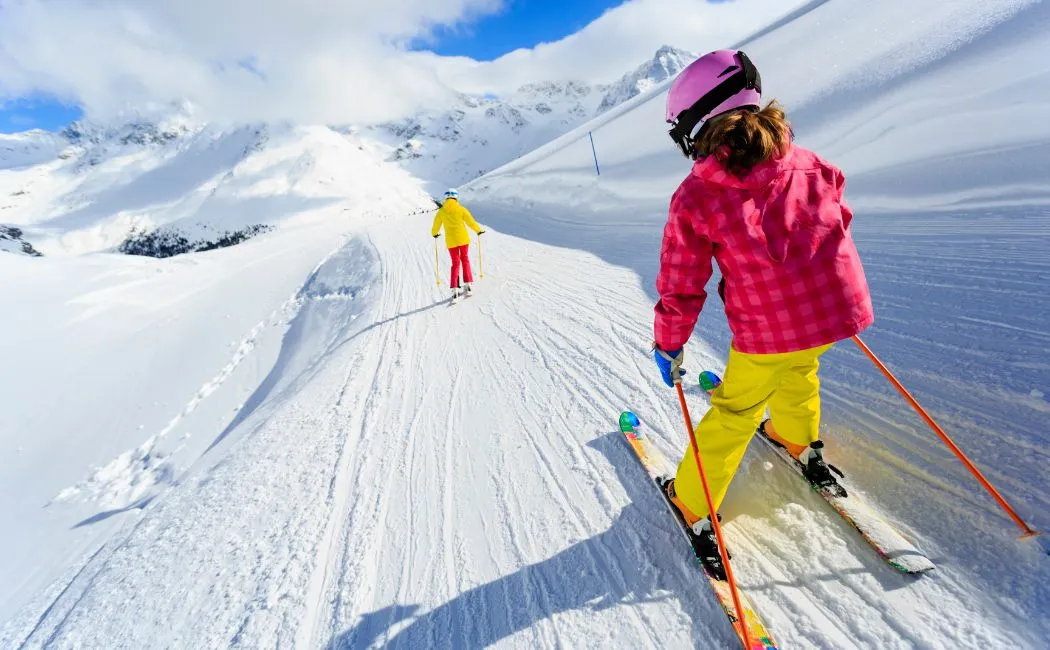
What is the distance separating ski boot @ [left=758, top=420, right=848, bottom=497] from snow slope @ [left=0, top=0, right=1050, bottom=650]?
12 cm

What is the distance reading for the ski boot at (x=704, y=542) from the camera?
225 centimetres

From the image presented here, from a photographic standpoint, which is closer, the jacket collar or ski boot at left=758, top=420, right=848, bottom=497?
the jacket collar

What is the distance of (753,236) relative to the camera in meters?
1.80

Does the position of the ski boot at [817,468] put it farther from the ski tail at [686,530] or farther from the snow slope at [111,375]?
the snow slope at [111,375]

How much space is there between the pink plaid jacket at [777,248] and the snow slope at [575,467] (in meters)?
1.17

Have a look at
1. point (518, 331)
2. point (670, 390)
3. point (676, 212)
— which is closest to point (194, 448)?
point (518, 331)

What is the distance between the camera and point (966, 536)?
7.00 ft

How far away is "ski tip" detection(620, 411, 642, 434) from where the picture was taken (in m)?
3.33

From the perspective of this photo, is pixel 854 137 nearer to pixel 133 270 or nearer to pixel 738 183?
pixel 738 183

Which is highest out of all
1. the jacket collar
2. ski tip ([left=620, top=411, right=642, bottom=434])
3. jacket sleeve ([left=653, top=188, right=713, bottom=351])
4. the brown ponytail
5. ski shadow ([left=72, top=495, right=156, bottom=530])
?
the brown ponytail

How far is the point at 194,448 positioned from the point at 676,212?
8.22 m

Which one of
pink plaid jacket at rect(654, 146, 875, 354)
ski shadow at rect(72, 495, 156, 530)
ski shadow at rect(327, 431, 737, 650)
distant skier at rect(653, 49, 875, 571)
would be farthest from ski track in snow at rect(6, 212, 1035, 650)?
ski shadow at rect(72, 495, 156, 530)

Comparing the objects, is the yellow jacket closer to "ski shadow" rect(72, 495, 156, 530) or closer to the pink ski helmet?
"ski shadow" rect(72, 495, 156, 530)

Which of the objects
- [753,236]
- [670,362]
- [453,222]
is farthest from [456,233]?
[753,236]
